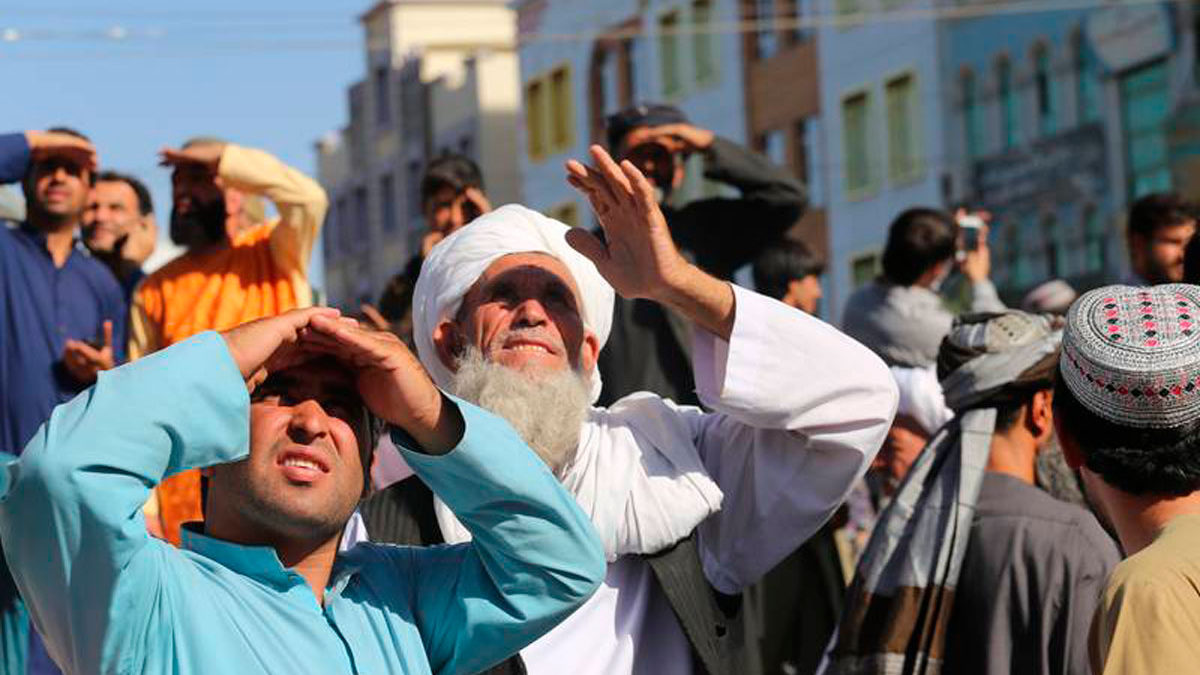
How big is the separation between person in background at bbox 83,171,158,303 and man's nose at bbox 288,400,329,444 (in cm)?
505

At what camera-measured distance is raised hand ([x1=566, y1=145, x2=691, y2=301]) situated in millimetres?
4793

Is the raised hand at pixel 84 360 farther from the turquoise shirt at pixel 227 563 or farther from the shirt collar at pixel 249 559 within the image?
the shirt collar at pixel 249 559

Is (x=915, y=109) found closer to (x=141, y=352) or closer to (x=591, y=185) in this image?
(x=141, y=352)

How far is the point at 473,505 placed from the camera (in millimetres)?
4051

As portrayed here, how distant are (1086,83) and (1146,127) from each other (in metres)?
1.31

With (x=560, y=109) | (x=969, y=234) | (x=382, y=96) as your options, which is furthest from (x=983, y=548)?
(x=382, y=96)

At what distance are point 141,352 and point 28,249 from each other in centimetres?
49

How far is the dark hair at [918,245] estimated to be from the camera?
29.7 ft

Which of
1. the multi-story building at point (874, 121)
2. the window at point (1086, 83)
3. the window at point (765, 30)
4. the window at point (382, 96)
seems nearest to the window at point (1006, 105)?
the multi-story building at point (874, 121)

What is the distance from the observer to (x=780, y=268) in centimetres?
923

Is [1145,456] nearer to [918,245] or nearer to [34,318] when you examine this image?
[34,318]

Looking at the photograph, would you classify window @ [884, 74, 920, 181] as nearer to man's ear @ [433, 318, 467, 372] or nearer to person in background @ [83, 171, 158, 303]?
person in background @ [83, 171, 158, 303]

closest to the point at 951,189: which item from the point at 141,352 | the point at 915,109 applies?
the point at 915,109

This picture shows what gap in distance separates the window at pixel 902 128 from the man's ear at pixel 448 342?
33538 millimetres
